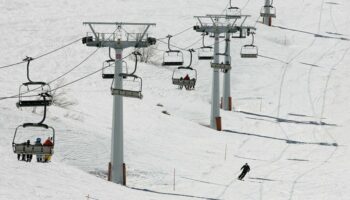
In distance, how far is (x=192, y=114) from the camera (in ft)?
182

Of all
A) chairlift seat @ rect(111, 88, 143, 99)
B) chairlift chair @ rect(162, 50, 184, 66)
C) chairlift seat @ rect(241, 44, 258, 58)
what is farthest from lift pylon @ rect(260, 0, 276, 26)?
chairlift seat @ rect(111, 88, 143, 99)

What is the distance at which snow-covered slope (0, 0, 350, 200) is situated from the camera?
3325 centimetres

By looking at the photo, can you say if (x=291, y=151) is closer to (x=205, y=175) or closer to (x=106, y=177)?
(x=205, y=175)

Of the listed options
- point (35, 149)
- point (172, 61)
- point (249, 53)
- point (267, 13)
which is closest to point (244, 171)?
point (35, 149)

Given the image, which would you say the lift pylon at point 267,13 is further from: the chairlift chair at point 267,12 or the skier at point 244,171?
the skier at point 244,171

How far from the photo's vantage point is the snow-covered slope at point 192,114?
33250 millimetres

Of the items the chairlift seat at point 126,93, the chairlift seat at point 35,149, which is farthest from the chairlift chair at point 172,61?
the chairlift seat at point 35,149

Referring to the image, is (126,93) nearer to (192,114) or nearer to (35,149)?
(35,149)

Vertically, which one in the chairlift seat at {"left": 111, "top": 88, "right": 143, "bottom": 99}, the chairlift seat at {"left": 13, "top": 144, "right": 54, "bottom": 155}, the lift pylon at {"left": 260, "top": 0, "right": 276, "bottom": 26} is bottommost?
the chairlift seat at {"left": 13, "top": 144, "right": 54, "bottom": 155}

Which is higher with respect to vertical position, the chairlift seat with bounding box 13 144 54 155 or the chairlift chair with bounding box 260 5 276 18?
the chairlift chair with bounding box 260 5 276 18

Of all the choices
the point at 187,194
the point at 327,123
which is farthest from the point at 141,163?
the point at 327,123

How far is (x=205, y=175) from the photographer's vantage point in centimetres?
3725

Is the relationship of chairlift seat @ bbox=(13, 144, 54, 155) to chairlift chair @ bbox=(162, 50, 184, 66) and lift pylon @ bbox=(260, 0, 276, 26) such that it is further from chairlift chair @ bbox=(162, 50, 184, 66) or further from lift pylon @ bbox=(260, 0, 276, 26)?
lift pylon @ bbox=(260, 0, 276, 26)

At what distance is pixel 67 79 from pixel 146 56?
459 inches
